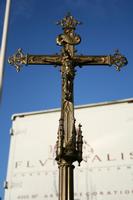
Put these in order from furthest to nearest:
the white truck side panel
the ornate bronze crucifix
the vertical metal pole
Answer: the white truck side panel → the ornate bronze crucifix → the vertical metal pole

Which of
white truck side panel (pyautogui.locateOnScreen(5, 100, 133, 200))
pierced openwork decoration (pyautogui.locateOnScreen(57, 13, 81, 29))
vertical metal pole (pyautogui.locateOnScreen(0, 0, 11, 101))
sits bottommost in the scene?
white truck side panel (pyautogui.locateOnScreen(5, 100, 133, 200))

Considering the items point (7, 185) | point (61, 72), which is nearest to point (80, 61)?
point (61, 72)

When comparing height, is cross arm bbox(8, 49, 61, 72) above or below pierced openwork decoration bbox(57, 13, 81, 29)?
below

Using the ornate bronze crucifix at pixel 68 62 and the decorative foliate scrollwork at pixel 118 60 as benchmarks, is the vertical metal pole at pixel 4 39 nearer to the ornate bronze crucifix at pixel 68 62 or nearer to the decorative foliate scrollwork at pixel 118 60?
the ornate bronze crucifix at pixel 68 62

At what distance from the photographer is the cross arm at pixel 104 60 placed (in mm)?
9266

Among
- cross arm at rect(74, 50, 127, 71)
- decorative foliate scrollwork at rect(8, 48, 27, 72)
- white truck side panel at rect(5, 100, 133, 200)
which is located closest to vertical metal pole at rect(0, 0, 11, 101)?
decorative foliate scrollwork at rect(8, 48, 27, 72)

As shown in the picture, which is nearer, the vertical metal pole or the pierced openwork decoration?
the vertical metal pole

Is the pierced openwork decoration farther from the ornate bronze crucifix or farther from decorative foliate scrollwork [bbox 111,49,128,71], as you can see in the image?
decorative foliate scrollwork [bbox 111,49,128,71]

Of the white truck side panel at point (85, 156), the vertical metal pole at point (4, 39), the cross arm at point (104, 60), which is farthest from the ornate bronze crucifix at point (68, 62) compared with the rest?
the white truck side panel at point (85, 156)

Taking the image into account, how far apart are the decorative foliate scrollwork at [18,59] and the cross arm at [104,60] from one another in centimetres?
107

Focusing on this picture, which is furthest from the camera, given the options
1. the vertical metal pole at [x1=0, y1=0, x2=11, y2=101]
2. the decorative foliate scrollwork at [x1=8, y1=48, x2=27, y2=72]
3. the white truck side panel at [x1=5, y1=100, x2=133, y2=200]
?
the white truck side panel at [x1=5, y1=100, x2=133, y2=200]

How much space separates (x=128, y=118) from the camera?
10.8 m

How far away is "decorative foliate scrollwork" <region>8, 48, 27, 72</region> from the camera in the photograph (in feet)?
30.1

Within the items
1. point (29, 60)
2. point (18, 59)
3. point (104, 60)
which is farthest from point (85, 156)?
point (18, 59)
